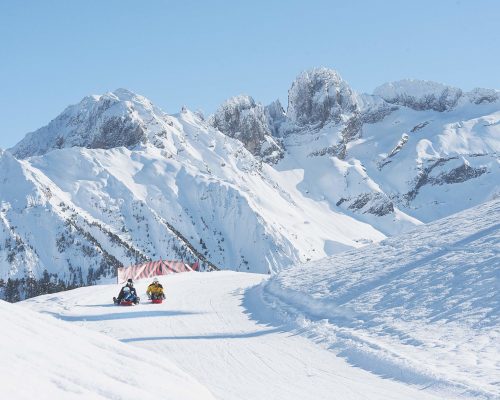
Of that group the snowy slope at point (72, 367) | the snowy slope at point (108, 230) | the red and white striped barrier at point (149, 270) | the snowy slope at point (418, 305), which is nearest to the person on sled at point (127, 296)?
the snowy slope at point (418, 305)

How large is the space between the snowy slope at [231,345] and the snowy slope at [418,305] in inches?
23.2

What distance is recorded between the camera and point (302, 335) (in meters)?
15.4

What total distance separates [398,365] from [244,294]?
14.4m

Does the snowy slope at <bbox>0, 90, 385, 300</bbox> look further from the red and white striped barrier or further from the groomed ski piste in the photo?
the groomed ski piste

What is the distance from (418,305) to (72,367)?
1165 cm

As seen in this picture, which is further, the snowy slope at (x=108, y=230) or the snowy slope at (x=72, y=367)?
the snowy slope at (x=108, y=230)

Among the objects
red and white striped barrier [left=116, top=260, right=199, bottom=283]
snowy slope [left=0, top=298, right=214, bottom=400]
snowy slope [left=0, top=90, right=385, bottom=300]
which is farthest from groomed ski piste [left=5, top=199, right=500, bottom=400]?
snowy slope [left=0, top=90, right=385, bottom=300]

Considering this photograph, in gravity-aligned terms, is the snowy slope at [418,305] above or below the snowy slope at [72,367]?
below

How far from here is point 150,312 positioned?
67.7ft

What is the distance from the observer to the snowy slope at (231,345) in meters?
10.2

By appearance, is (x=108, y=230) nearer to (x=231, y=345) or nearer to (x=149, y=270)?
(x=149, y=270)

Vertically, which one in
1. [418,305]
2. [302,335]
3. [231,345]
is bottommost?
[418,305]

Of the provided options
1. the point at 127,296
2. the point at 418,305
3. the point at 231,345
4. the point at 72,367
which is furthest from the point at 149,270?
the point at 72,367

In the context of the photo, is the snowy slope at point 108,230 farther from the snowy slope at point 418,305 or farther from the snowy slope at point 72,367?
the snowy slope at point 72,367
